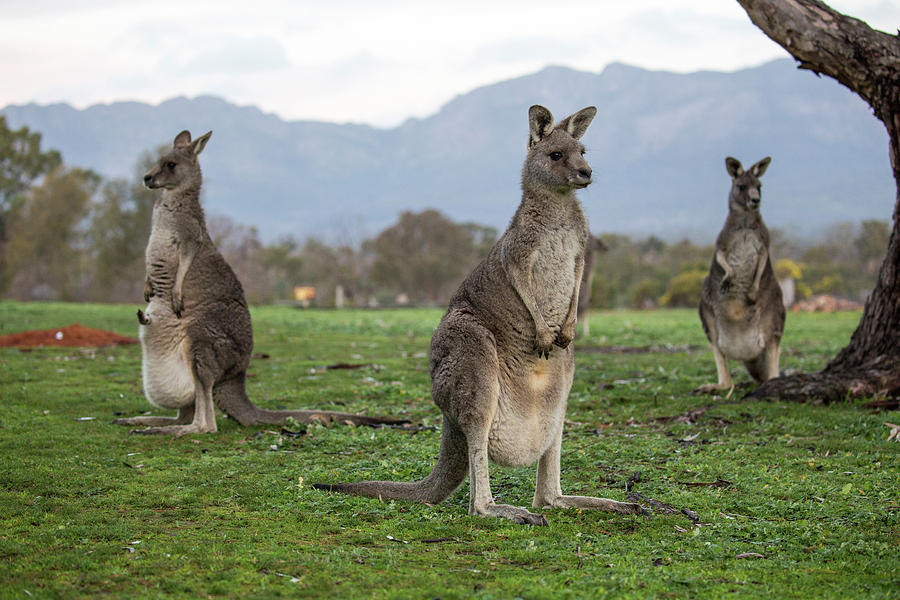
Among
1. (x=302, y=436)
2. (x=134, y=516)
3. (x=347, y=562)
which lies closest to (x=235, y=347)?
(x=302, y=436)

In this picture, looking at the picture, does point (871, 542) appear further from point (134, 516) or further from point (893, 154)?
point (893, 154)

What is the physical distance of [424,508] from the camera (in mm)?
4695

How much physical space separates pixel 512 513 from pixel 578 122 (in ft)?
7.33

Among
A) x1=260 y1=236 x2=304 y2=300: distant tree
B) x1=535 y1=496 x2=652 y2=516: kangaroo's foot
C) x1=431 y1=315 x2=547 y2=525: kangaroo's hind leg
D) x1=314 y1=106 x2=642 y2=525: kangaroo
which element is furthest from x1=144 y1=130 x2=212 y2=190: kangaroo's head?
x1=260 y1=236 x2=304 y2=300: distant tree

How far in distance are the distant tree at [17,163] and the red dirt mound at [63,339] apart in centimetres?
3862

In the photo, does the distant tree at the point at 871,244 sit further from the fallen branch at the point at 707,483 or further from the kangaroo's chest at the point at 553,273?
the kangaroo's chest at the point at 553,273

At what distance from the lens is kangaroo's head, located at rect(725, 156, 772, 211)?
881cm

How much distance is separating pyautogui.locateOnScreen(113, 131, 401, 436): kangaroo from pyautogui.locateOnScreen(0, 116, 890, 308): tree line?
31.9 metres

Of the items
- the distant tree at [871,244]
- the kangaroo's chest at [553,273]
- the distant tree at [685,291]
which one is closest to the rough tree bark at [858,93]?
the kangaroo's chest at [553,273]

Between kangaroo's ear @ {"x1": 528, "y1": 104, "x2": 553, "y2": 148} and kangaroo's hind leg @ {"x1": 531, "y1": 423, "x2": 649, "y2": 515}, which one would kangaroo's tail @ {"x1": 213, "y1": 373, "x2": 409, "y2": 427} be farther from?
kangaroo's ear @ {"x1": 528, "y1": 104, "x2": 553, "y2": 148}

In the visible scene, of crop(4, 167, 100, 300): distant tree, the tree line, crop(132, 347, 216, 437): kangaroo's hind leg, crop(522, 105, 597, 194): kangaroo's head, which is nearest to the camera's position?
crop(522, 105, 597, 194): kangaroo's head

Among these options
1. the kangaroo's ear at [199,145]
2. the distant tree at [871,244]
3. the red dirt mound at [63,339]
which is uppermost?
the distant tree at [871,244]

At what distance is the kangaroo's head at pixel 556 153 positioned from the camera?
459 cm

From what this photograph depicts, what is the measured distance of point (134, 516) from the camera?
454cm
